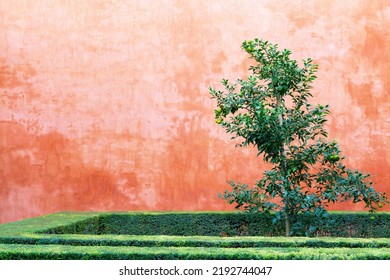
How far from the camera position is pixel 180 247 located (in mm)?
3904

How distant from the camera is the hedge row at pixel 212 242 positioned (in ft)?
13.2

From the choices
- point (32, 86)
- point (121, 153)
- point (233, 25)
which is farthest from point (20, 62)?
point (233, 25)

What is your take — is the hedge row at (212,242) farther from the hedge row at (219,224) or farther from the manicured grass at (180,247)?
the hedge row at (219,224)

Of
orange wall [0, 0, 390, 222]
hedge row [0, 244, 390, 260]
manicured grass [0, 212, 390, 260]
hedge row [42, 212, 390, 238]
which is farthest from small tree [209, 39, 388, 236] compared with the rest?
orange wall [0, 0, 390, 222]

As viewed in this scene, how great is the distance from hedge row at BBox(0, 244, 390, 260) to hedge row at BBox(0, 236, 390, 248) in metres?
0.24

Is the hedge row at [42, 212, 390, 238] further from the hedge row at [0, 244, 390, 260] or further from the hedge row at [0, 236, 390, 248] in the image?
the hedge row at [0, 244, 390, 260]

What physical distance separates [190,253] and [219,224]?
266cm

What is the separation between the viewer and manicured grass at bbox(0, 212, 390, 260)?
11.8 ft

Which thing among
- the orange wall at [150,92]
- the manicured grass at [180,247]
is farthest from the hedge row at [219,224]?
the manicured grass at [180,247]

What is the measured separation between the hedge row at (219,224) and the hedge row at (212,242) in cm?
180

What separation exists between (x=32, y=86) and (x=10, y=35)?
806mm

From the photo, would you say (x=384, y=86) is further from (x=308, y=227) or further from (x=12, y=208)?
Answer: (x=12, y=208)

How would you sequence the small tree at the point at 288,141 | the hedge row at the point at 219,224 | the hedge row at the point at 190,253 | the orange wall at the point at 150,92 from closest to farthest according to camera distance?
the hedge row at the point at 190,253, the small tree at the point at 288,141, the hedge row at the point at 219,224, the orange wall at the point at 150,92

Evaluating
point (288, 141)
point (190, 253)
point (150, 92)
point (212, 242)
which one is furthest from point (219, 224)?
point (190, 253)
